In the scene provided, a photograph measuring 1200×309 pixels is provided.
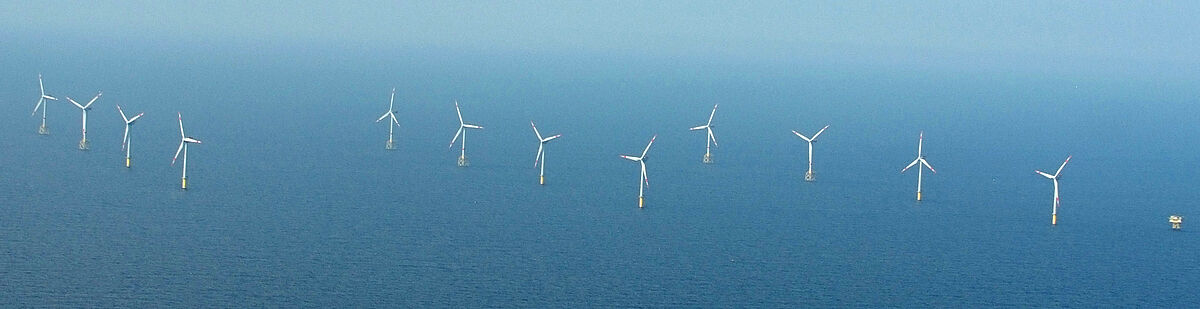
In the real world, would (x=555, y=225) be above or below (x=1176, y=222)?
below

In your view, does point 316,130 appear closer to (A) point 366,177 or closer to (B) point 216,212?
(A) point 366,177

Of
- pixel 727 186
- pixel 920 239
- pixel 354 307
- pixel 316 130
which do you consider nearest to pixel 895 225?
pixel 920 239

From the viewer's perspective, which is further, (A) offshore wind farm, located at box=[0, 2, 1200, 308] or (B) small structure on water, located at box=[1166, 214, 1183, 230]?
(B) small structure on water, located at box=[1166, 214, 1183, 230]

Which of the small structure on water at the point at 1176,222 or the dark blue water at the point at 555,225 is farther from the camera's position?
the small structure on water at the point at 1176,222

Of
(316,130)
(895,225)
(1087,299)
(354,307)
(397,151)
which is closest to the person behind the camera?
(354,307)

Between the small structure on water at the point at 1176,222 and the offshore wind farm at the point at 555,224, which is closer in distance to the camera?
the offshore wind farm at the point at 555,224

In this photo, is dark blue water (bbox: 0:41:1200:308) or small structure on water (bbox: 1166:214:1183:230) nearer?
dark blue water (bbox: 0:41:1200:308)

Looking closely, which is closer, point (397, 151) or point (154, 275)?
point (154, 275)

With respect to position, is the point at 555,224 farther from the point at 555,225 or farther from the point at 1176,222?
the point at 1176,222

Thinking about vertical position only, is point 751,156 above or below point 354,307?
above

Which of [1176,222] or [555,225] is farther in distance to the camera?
[1176,222]

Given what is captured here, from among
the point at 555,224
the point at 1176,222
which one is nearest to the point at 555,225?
the point at 555,224
